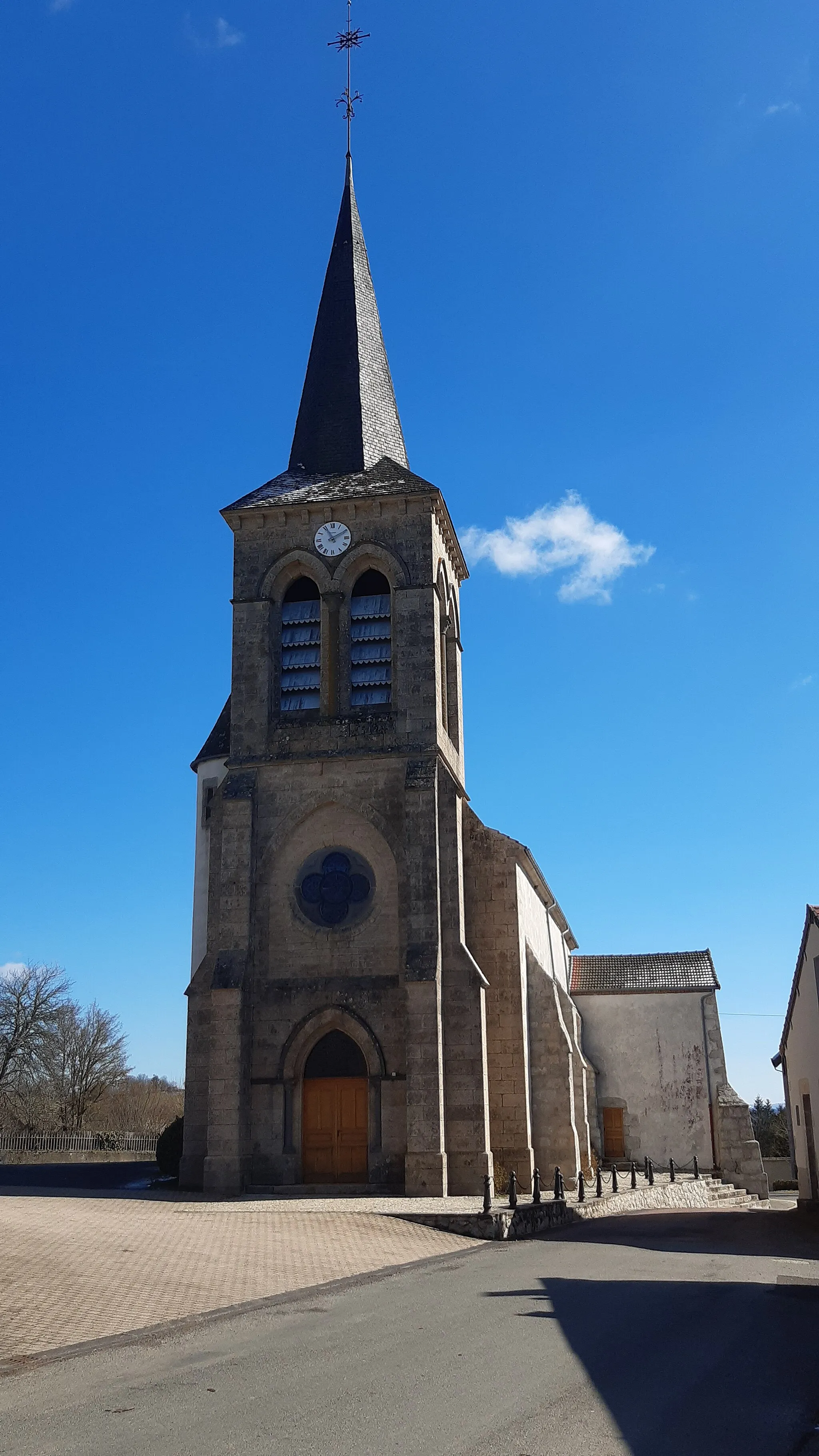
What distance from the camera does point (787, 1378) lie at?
23.5ft

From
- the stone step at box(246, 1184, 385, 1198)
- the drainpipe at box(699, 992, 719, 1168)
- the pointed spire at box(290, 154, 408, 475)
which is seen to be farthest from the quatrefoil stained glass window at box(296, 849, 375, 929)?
the drainpipe at box(699, 992, 719, 1168)

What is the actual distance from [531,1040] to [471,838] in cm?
471

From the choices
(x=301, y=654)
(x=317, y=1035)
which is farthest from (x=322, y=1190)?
(x=301, y=654)

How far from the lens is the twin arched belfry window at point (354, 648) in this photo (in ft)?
78.4

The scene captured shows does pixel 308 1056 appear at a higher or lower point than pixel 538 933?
lower

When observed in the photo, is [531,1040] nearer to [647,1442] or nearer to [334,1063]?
[334,1063]

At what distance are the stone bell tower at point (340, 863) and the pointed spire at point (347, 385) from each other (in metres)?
0.12

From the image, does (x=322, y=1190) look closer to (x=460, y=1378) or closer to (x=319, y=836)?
(x=319, y=836)

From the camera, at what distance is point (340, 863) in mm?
22875

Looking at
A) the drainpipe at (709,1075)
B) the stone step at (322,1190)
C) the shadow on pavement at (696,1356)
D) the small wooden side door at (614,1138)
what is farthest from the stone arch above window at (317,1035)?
the drainpipe at (709,1075)

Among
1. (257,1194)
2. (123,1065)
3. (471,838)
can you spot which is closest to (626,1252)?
(257,1194)

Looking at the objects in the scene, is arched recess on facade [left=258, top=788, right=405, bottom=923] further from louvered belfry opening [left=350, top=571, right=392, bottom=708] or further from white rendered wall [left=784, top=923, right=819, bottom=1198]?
white rendered wall [left=784, top=923, right=819, bottom=1198]

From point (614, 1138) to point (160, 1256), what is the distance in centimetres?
2278

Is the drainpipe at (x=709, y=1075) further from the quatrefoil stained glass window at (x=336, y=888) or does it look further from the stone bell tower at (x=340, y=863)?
the quatrefoil stained glass window at (x=336, y=888)
